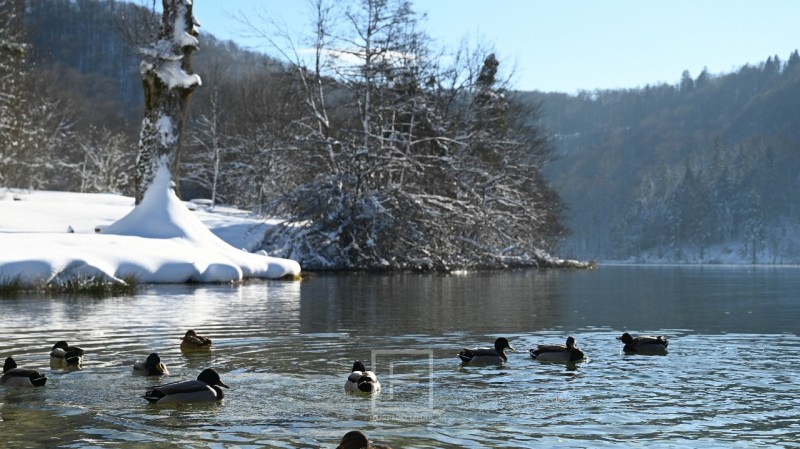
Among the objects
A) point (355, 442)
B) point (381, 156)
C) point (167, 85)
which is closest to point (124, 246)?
point (167, 85)

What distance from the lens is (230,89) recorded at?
104438 mm

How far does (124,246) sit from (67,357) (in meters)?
18.7

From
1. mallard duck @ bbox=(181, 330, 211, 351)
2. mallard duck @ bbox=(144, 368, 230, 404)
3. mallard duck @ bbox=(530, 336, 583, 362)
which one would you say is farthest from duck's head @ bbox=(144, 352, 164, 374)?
mallard duck @ bbox=(530, 336, 583, 362)

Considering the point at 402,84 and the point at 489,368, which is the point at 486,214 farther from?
the point at 489,368

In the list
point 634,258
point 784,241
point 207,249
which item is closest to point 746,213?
point 784,241

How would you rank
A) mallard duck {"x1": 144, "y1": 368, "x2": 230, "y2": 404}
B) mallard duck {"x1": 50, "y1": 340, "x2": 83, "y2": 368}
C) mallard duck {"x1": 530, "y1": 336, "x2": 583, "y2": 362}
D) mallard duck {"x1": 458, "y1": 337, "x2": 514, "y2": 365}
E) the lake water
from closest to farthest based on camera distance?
the lake water < mallard duck {"x1": 144, "y1": 368, "x2": 230, "y2": 404} < mallard duck {"x1": 50, "y1": 340, "x2": 83, "y2": 368} < mallard duck {"x1": 458, "y1": 337, "x2": 514, "y2": 365} < mallard duck {"x1": 530, "y1": 336, "x2": 583, "y2": 362}

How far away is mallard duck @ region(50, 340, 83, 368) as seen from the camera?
12828 millimetres

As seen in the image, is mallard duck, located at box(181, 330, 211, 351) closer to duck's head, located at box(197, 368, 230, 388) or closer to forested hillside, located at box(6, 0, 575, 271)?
duck's head, located at box(197, 368, 230, 388)

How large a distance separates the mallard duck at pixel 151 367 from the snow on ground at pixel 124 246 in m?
15.6

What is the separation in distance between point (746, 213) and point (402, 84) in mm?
135328

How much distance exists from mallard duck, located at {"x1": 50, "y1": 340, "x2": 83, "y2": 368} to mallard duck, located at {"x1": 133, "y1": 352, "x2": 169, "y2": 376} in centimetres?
110

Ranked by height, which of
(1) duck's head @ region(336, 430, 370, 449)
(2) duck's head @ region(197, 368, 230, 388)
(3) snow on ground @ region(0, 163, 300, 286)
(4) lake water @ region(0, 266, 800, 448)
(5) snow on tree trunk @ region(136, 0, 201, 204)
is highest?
(5) snow on tree trunk @ region(136, 0, 201, 204)

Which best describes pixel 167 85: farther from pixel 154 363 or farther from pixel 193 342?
pixel 154 363

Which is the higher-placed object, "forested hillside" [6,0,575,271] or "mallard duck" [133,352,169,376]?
"forested hillside" [6,0,575,271]
